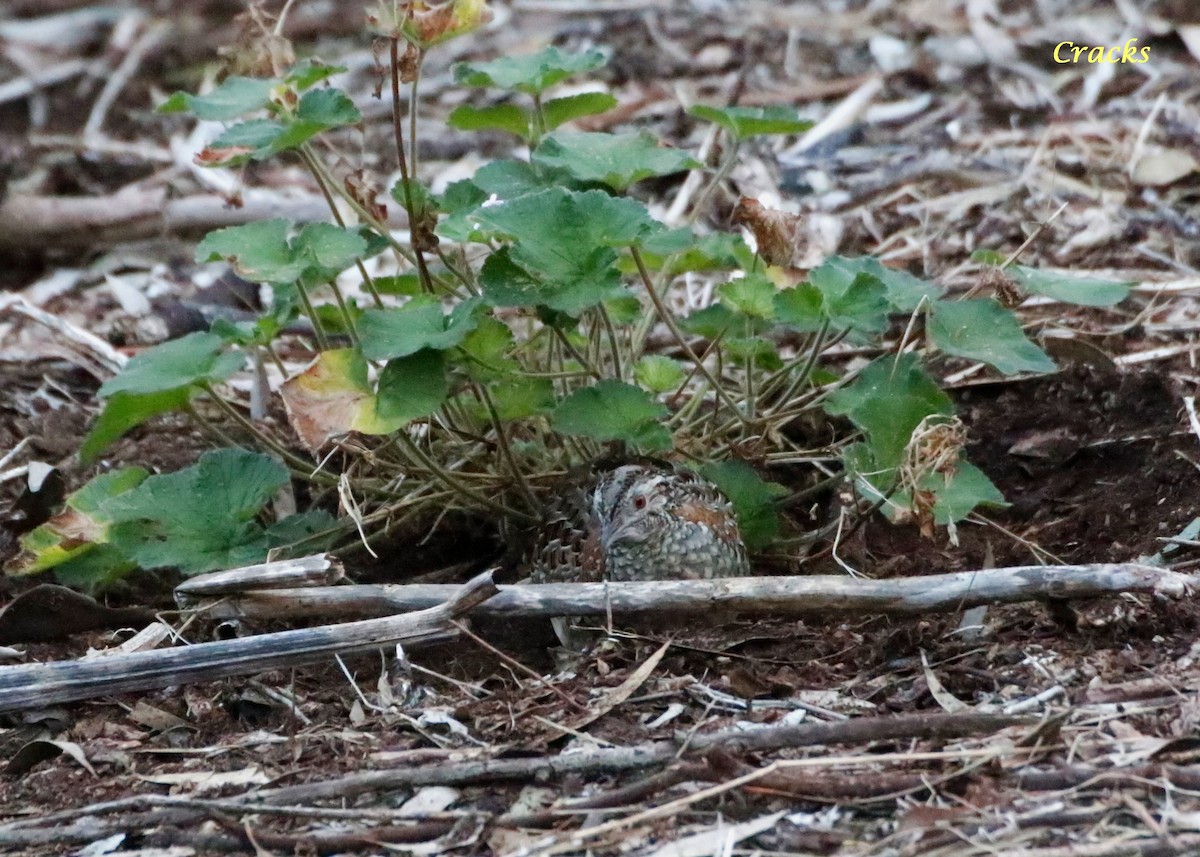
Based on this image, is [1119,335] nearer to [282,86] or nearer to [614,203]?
[614,203]

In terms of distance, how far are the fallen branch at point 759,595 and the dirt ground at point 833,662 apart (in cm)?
10

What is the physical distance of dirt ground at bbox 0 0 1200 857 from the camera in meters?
1.85

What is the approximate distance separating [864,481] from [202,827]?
4.08 feet

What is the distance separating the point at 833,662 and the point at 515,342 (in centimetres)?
90

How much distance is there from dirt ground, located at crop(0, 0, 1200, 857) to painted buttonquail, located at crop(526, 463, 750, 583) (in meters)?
0.15

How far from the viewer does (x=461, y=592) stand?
219 cm

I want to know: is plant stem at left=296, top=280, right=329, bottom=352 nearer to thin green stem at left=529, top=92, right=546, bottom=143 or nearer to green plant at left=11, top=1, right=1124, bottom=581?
green plant at left=11, top=1, right=1124, bottom=581

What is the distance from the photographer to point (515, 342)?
2.73 m

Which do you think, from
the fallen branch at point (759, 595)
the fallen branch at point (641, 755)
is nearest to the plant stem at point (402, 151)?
the fallen branch at point (759, 595)

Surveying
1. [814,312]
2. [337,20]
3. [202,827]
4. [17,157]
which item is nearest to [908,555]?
[814,312]

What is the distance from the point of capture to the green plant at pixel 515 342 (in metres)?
2.42

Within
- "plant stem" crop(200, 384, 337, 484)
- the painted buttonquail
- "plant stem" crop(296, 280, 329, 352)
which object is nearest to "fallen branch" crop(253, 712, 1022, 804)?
the painted buttonquail

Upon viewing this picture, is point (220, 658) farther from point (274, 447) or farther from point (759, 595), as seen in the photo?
point (759, 595)

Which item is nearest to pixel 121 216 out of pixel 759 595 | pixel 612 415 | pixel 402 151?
pixel 402 151
